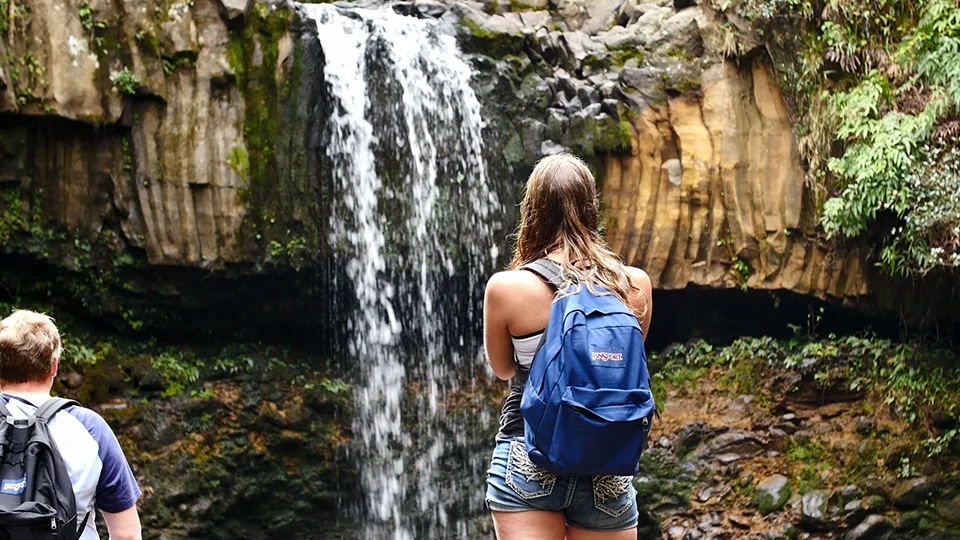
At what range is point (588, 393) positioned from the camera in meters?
2.39

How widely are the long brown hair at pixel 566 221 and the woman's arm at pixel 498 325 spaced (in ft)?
0.42

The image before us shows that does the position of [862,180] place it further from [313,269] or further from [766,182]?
[313,269]

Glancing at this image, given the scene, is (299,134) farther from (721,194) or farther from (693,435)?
(693,435)

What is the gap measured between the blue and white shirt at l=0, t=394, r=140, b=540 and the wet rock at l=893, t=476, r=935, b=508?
6.77 m

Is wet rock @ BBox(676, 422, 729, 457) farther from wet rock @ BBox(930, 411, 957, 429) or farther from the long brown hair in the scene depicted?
the long brown hair

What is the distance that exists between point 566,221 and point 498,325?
1.24 feet

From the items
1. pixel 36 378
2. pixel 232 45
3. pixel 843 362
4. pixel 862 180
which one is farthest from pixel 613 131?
pixel 36 378

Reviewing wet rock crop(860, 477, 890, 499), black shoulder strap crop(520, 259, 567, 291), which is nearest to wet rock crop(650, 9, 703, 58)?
wet rock crop(860, 477, 890, 499)

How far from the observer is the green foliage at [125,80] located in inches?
306

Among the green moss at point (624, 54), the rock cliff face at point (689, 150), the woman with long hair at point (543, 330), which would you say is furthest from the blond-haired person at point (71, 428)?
the green moss at point (624, 54)

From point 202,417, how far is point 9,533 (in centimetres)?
588

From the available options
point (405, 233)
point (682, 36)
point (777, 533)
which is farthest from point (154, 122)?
point (777, 533)

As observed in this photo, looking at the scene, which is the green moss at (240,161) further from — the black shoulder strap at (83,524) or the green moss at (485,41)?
the black shoulder strap at (83,524)

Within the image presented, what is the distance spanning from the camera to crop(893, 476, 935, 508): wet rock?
7.58 m
